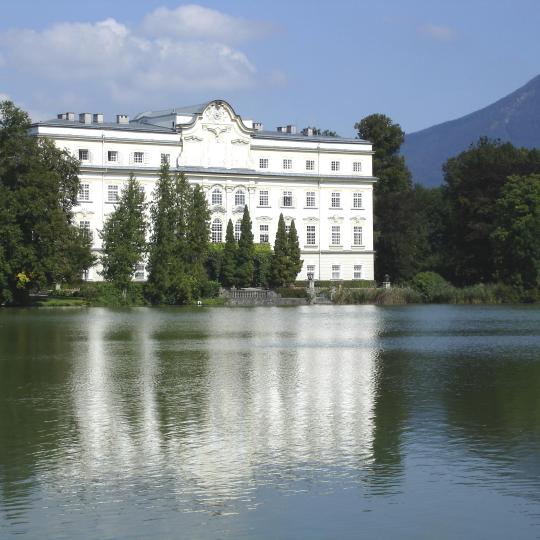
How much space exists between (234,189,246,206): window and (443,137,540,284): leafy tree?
49.9ft

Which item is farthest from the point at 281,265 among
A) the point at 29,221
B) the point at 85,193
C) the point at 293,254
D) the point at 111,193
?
the point at 29,221

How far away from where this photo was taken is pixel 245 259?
80.2m

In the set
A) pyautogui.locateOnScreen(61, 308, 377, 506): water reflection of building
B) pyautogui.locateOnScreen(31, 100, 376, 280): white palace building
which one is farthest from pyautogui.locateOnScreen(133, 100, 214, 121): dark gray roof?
pyautogui.locateOnScreen(61, 308, 377, 506): water reflection of building

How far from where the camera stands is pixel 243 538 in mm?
11305

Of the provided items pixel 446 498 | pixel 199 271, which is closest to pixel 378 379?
pixel 446 498

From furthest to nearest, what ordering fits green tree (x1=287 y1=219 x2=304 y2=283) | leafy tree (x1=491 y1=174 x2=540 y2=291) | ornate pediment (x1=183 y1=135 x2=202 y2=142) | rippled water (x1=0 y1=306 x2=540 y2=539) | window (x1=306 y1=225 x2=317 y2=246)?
window (x1=306 y1=225 x2=317 y2=246)
ornate pediment (x1=183 y1=135 x2=202 y2=142)
green tree (x1=287 y1=219 x2=304 y2=283)
leafy tree (x1=491 y1=174 x2=540 y2=291)
rippled water (x1=0 y1=306 x2=540 y2=539)

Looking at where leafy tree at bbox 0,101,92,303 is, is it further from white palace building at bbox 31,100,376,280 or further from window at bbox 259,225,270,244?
window at bbox 259,225,270,244

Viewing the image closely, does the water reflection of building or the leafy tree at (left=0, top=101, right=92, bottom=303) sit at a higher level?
the leafy tree at (left=0, top=101, right=92, bottom=303)

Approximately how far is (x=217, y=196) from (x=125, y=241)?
774 inches

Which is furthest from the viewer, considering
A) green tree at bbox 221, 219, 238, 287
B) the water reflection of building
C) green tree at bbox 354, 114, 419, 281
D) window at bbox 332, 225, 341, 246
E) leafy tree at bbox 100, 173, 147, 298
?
green tree at bbox 354, 114, 419, 281

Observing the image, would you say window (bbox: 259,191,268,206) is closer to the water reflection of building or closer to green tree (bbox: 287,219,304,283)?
green tree (bbox: 287,219,304,283)

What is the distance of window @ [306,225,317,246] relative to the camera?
9025 cm

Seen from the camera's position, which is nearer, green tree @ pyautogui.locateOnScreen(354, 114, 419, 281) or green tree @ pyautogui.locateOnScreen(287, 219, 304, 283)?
green tree @ pyautogui.locateOnScreen(287, 219, 304, 283)

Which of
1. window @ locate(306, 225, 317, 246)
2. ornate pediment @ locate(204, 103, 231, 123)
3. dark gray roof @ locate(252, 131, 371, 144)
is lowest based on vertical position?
window @ locate(306, 225, 317, 246)
